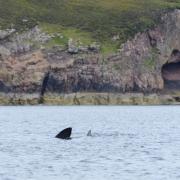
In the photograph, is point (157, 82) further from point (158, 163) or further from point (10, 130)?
point (158, 163)

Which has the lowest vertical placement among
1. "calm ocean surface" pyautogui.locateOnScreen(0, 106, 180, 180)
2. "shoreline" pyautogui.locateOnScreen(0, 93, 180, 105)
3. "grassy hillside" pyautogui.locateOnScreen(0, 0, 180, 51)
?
"shoreline" pyautogui.locateOnScreen(0, 93, 180, 105)

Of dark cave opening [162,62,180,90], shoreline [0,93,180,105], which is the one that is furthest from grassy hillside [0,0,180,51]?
shoreline [0,93,180,105]

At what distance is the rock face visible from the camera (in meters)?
174

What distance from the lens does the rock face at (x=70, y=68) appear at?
174 m

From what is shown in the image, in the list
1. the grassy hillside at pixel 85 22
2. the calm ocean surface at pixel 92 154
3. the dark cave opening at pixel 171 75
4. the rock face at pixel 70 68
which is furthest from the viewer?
the dark cave opening at pixel 171 75

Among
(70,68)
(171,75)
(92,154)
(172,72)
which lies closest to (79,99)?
(70,68)

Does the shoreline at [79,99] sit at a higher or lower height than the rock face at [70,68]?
lower

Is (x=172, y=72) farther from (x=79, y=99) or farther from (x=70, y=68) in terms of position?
(x=79, y=99)

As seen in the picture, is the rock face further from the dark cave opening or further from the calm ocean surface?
the calm ocean surface

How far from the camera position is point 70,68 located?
176 m

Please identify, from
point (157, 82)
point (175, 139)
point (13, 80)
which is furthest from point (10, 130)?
point (157, 82)

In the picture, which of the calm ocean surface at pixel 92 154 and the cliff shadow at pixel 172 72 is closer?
the calm ocean surface at pixel 92 154

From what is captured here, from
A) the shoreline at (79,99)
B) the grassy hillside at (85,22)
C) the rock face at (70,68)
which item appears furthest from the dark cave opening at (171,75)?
the shoreline at (79,99)

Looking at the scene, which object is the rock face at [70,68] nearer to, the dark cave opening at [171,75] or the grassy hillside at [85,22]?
the grassy hillside at [85,22]
